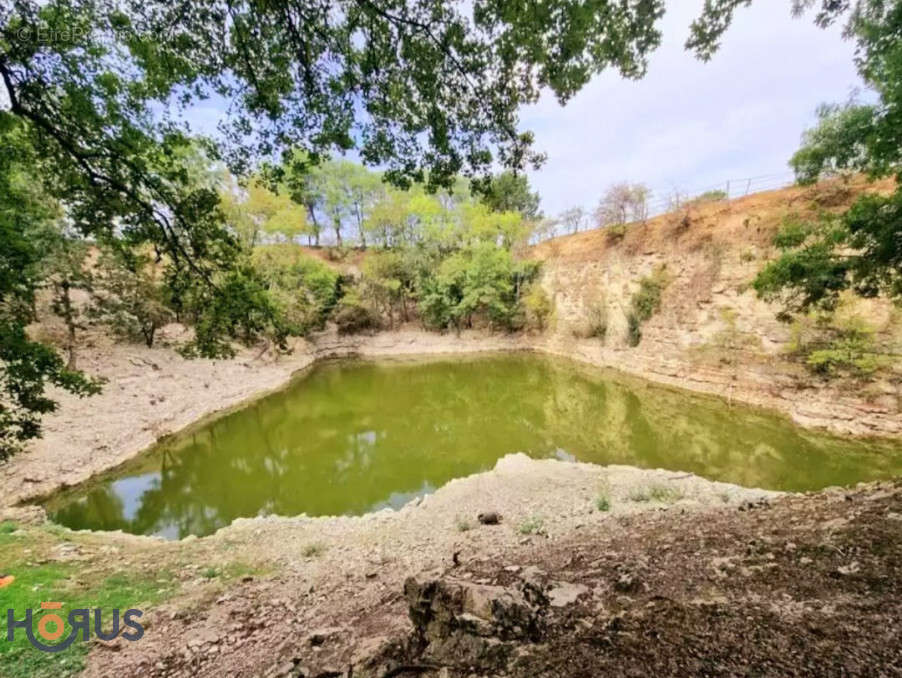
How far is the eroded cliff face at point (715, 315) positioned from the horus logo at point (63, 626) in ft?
35.0

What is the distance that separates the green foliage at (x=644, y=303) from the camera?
673 inches

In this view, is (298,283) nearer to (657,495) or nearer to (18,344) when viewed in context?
(18,344)

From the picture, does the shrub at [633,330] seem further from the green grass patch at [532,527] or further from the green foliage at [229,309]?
the green foliage at [229,309]

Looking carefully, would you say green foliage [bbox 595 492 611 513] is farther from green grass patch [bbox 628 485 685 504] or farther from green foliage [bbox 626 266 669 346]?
green foliage [bbox 626 266 669 346]

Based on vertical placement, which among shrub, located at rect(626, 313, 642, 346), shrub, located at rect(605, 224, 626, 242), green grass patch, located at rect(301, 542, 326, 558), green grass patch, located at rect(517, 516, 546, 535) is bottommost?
green grass patch, located at rect(301, 542, 326, 558)

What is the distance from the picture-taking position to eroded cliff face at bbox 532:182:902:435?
32.1ft

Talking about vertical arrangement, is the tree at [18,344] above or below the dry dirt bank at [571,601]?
above

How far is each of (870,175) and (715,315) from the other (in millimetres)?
11166

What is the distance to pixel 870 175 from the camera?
4.71 metres

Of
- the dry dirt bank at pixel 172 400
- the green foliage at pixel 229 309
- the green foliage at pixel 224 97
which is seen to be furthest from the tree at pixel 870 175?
the dry dirt bank at pixel 172 400

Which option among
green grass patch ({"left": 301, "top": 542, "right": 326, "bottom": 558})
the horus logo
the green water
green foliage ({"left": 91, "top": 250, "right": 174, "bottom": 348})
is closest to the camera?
the horus logo

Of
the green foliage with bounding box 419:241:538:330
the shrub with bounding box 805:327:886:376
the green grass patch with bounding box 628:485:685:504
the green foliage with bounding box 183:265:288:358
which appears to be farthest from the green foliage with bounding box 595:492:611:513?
the green foliage with bounding box 419:241:538:330

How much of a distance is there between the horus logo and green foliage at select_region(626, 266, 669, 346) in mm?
Answer: 18087

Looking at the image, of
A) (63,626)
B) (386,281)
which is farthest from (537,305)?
(63,626)
